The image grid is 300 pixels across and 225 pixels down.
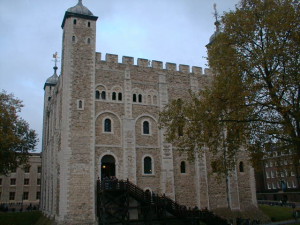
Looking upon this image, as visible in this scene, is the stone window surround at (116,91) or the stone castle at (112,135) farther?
the stone window surround at (116,91)

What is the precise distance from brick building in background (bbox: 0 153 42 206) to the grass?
67.6 feet

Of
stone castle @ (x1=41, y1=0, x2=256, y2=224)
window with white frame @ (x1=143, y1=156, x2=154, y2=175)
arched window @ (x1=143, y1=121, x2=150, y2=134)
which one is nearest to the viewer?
stone castle @ (x1=41, y1=0, x2=256, y2=224)

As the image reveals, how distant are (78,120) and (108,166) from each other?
14.7 feet

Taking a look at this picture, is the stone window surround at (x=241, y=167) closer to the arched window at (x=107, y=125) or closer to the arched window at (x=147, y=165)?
the arched window at (x=147, y=165)

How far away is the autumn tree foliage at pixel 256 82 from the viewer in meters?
14.5

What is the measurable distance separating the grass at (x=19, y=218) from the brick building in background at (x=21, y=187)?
20615mm

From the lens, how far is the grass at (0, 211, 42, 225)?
29.2 m

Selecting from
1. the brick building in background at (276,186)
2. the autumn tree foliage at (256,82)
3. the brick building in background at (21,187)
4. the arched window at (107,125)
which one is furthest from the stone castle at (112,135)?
the brick building in background at (21,187)

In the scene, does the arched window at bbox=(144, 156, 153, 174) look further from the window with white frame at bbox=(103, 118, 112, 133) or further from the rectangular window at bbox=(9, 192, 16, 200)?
the rectangular window at bbox=(9, 192, 16, 200)

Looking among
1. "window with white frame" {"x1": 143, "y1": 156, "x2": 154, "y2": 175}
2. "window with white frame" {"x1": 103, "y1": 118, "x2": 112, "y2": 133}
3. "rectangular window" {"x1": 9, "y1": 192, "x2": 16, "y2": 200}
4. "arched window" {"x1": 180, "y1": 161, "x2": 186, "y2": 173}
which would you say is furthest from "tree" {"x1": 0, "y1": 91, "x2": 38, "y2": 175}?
"rectangular window" {"x1": 9, "y1": 192, "x2": 16, "y2": 200}

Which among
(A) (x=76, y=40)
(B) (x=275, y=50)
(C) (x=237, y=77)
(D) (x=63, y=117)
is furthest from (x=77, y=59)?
(B) (x=275, y=50)

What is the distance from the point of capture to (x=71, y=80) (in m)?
24.4

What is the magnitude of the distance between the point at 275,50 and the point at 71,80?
52.0 ft

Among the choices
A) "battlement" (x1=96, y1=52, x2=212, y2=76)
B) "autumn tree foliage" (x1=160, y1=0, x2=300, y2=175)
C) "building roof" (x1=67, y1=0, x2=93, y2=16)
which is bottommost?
"autumn tree foliage" (x1=160, y1=0, x2=300, y2=175)
